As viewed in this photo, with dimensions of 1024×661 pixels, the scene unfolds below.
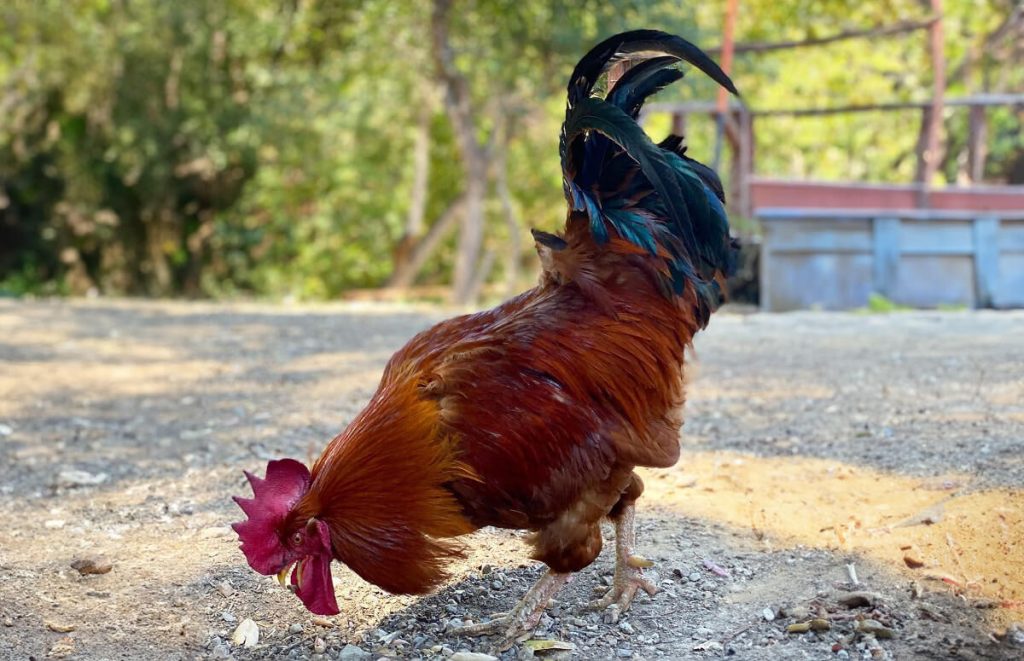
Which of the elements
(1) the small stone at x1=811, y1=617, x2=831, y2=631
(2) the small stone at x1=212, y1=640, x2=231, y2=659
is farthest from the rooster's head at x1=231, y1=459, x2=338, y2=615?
(1) the small stone at x1=811, y1=617, x2=831, y2=631

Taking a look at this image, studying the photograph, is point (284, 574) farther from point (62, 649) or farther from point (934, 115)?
A: point (934, 115)

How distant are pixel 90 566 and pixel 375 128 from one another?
15.2 m

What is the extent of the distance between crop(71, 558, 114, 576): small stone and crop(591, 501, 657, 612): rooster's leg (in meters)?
1.86

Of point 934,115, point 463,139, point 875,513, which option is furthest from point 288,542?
point 463,139

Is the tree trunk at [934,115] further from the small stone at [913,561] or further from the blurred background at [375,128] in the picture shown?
the small stone at [913,561]

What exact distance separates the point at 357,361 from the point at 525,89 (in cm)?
833

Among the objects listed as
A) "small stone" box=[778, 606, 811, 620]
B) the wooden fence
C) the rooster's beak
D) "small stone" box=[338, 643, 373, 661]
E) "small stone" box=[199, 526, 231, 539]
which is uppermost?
the rooster's beak

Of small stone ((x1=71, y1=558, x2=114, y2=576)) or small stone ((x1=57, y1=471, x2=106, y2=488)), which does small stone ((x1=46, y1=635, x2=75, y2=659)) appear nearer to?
small stone ((x1=71, y1=558, x2=114, y2=576))

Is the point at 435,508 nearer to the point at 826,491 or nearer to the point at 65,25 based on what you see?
the point at 826,491

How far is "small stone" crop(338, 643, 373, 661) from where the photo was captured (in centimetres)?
324

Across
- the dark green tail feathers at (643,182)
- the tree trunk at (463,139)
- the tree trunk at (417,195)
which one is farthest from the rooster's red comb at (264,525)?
the tree trunk at (417,195)

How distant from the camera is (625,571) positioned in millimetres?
3631

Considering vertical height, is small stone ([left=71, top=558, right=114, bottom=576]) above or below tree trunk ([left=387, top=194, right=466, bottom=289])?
above

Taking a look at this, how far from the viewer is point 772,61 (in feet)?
55.1
